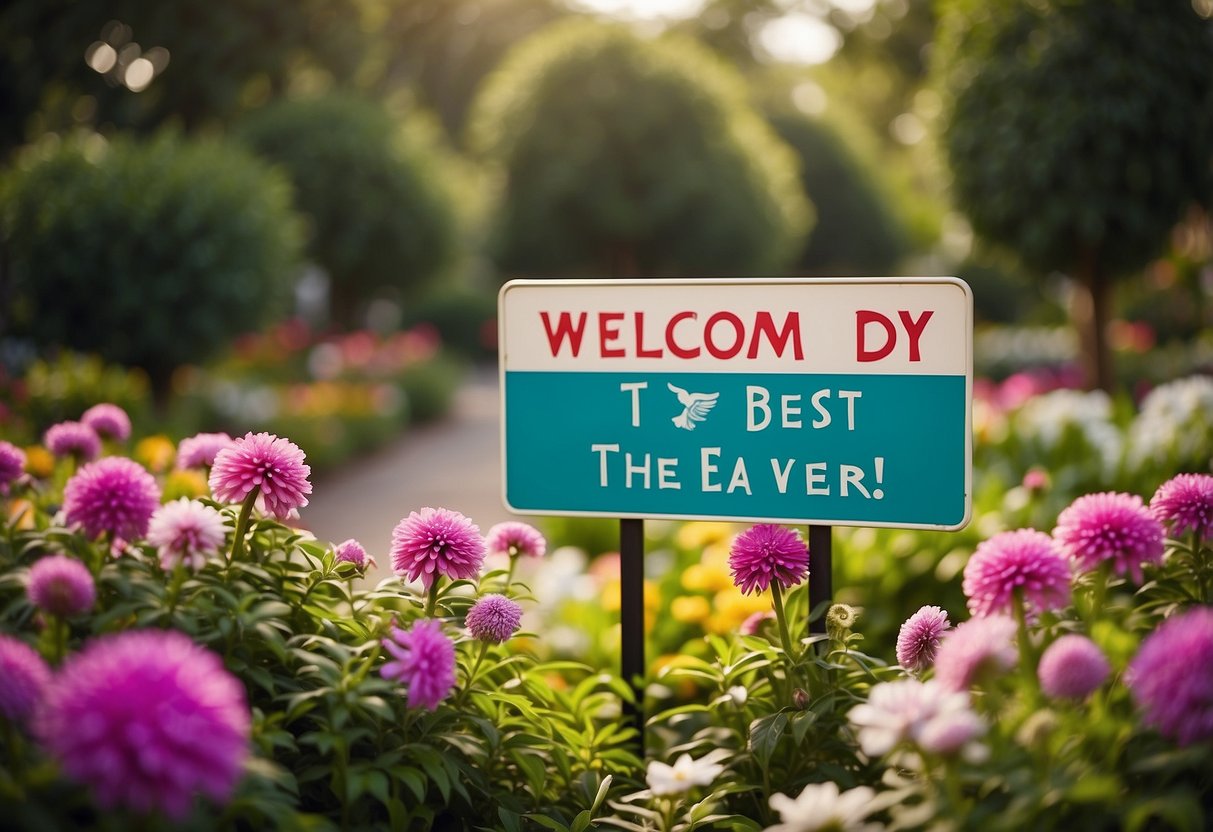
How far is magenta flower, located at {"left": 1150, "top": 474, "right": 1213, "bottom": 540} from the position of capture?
73.2 inches

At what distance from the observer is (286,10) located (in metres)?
15.3

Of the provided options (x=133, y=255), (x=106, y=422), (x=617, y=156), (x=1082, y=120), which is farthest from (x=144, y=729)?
(x=617, y=156)

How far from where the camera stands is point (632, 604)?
7.99 feet

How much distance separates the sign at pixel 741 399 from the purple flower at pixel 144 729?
1189 mm

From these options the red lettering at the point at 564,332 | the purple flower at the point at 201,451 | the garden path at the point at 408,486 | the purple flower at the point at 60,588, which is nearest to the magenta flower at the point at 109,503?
the purple flower at the point at 60,588

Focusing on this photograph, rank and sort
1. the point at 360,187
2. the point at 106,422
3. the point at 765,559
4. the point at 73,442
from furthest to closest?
the point at 360,187
the point at 106,422
the point at 73,442
the point at 765,559

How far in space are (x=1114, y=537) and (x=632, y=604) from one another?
1081 mm

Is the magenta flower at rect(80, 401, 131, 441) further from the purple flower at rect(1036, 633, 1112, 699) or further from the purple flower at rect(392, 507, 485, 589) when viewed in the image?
the purple flower at rect(1036, 633, 1112, 699)

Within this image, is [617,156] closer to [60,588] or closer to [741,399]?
[741,399]

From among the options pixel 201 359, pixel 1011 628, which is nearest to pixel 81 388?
pixel 201 359

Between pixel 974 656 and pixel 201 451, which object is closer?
pixel 974 656

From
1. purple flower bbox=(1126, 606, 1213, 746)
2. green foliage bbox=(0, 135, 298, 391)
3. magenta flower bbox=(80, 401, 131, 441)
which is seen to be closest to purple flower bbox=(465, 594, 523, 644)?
purple flower bbox=(1126, 606, 1213, 746)

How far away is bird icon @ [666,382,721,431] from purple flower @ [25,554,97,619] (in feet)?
3.89

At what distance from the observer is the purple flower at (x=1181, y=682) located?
1.29m
